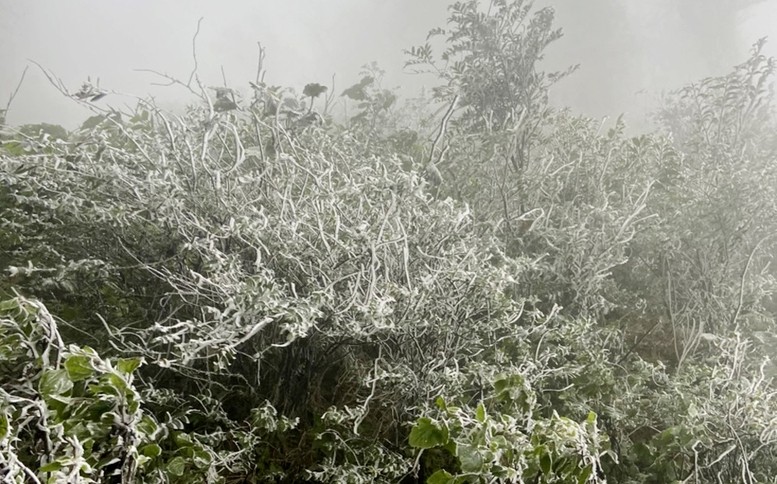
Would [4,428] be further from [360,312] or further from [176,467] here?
[360,312]

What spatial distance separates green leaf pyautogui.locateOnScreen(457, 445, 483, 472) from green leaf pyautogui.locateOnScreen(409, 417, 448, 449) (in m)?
0.05

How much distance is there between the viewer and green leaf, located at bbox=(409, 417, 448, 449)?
1241 mm

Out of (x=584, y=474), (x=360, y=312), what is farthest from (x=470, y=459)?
(x=360, y=312)

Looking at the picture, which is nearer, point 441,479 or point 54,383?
point 54,383

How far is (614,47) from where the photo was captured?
44.2 ft

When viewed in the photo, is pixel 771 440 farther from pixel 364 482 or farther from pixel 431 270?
pixel 364 482

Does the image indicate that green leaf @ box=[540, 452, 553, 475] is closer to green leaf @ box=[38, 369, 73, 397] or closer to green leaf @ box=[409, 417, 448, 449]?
green leaf @ box=[409, 417, 448, 449]

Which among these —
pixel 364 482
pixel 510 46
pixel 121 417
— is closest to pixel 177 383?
pixel 364 482

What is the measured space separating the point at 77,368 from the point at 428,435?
2.65ft

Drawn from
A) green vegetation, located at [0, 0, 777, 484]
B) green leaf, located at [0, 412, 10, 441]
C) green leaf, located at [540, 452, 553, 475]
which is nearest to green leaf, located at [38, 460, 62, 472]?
green vegetation, located at [0, 0, 777, 484]

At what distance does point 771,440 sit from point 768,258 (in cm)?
321

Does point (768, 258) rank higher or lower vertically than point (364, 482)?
higher

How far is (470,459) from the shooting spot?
1.22 m

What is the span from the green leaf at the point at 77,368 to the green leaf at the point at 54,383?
0.04 feet
